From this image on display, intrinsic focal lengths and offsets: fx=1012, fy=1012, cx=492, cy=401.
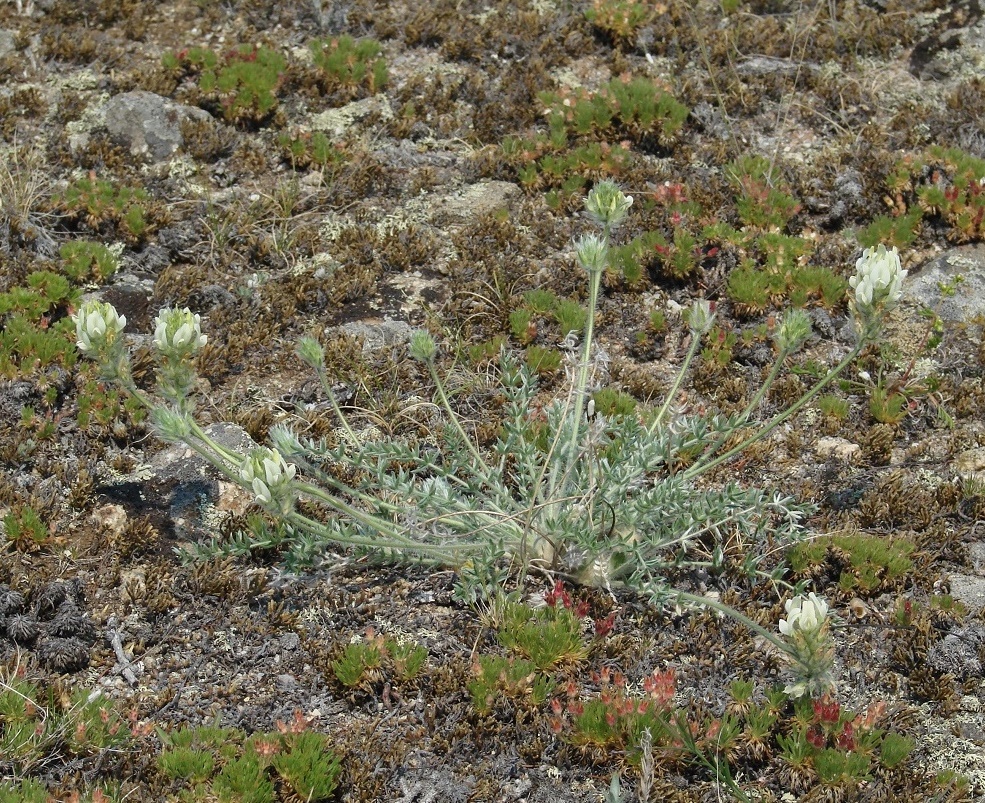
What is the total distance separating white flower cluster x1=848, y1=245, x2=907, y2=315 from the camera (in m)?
4.13

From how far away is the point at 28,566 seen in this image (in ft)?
16.2

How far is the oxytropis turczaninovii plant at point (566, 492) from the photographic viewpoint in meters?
4.27

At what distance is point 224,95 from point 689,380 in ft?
14.9

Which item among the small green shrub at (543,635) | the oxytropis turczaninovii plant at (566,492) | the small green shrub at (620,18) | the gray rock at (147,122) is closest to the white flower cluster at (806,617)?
the oxytropis turczaninovii plant at (566,492)

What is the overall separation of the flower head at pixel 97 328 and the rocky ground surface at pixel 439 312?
1.29 meters

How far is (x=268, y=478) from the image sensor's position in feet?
12.5

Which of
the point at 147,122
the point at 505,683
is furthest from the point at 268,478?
the point at 147,122

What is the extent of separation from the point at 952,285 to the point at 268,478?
16.2ft

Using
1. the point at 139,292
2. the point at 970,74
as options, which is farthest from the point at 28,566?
the point at 970,74

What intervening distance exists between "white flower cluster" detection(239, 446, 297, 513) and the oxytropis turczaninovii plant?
16cm

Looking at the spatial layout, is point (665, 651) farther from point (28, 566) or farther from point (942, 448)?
point (28, 566)

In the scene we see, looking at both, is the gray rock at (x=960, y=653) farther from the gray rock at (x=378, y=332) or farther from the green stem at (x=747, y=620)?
the gray rock at (x=378, y=332)

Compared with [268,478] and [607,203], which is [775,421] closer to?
[607,203]

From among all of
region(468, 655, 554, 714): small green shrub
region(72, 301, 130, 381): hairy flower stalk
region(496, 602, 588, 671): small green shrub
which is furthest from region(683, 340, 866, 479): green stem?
region(72, 301, 130, 381): hairy flower stalk
